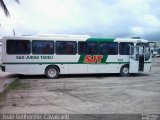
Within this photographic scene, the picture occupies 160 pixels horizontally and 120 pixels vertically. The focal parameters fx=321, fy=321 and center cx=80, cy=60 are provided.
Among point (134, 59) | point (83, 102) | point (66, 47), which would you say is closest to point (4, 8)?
point (66, 47)

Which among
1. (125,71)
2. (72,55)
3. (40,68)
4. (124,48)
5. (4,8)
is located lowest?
(125,71)

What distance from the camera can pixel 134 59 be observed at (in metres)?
23.5

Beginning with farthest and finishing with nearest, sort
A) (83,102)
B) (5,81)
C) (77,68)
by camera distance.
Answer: (77,68)
(5,81)
(83,102)

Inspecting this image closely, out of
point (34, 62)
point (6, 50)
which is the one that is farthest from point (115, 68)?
point (6, 50)

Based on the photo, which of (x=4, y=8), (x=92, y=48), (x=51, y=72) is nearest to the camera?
(x=4, y=8)

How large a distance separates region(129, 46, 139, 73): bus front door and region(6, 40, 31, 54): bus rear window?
748cm

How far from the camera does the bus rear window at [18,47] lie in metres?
20.9

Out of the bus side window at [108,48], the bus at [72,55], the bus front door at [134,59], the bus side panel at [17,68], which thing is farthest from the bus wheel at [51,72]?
the bus front door at [134,59]

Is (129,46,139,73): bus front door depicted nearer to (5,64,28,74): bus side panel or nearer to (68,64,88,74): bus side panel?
(68,64,88,74): bus side panel

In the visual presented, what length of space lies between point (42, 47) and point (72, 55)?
215 centimetres

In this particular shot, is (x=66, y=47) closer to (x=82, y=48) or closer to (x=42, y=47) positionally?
(x=82, y=48)

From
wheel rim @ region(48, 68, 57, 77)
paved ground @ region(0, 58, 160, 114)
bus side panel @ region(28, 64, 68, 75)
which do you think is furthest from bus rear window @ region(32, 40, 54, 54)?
paved ground @ region(0, 58, 160, 114)

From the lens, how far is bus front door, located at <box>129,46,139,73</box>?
2349 cm

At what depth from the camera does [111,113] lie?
9.73m
